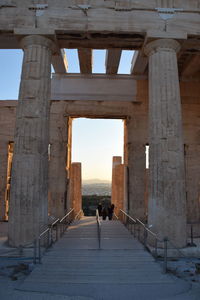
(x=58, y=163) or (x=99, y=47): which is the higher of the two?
(x=99, y=47)

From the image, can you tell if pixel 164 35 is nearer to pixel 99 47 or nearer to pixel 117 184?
pixel 99 47

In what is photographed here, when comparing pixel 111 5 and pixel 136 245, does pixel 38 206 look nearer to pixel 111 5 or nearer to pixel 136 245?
pixel 136 245

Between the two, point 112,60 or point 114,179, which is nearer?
point 112,60

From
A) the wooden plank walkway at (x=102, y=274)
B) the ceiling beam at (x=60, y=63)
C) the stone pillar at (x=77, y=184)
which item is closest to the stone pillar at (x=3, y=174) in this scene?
the ceiling beam at (x=60, y=63)

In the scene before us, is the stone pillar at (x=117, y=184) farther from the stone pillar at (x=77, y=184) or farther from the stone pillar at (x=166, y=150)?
the stone pillar at (x=166, y=150)

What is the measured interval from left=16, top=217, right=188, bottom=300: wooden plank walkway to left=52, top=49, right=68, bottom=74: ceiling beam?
9.54 meters

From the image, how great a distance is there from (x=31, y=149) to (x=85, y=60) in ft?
24.9

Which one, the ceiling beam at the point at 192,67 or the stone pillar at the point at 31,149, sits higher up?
the ceiling beam at the point at 192,67

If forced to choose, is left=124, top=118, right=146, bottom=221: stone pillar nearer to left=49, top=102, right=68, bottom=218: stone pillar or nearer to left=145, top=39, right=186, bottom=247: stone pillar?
Answer: left=49, top=102, right=68, bottom=218: stone pillar

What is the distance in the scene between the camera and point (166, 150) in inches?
408

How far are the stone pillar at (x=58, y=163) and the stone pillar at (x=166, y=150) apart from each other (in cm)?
648

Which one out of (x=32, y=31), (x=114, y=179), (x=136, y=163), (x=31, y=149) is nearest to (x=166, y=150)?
(x=31, y=149)

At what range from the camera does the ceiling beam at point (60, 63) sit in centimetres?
1524

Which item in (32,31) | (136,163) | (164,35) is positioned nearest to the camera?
(32,31)
